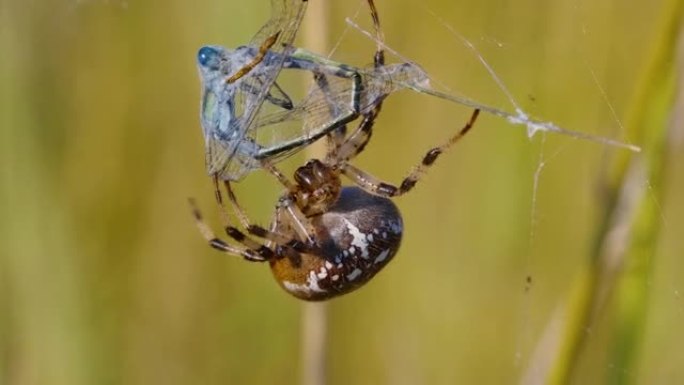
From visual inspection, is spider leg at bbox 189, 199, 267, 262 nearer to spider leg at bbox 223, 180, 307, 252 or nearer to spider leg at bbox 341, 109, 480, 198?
spider leg at bbox 223, 180, 307, 252

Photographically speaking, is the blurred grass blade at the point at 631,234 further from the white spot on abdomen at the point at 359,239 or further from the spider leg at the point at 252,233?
the spider leg at the point at 252,233

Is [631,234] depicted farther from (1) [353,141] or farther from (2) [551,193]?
(2) [551,193]

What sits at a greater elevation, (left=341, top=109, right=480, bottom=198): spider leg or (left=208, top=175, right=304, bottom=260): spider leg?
(left=341, top=109, right=480, bottom=198): spider leg

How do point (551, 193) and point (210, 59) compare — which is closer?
point (210, 59)

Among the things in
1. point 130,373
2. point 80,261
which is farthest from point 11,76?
point 130,373

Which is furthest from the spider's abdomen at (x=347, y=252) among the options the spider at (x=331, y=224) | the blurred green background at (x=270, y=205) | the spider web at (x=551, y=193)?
the blurred green background at (x=270, y=205)

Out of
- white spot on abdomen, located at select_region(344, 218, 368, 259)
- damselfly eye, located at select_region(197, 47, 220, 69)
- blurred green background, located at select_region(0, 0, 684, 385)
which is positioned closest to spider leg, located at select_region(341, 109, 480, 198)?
white spot on abdomen, located at select_region(344, 218, 368, 259)

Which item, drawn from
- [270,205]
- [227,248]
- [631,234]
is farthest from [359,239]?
[270,205]
